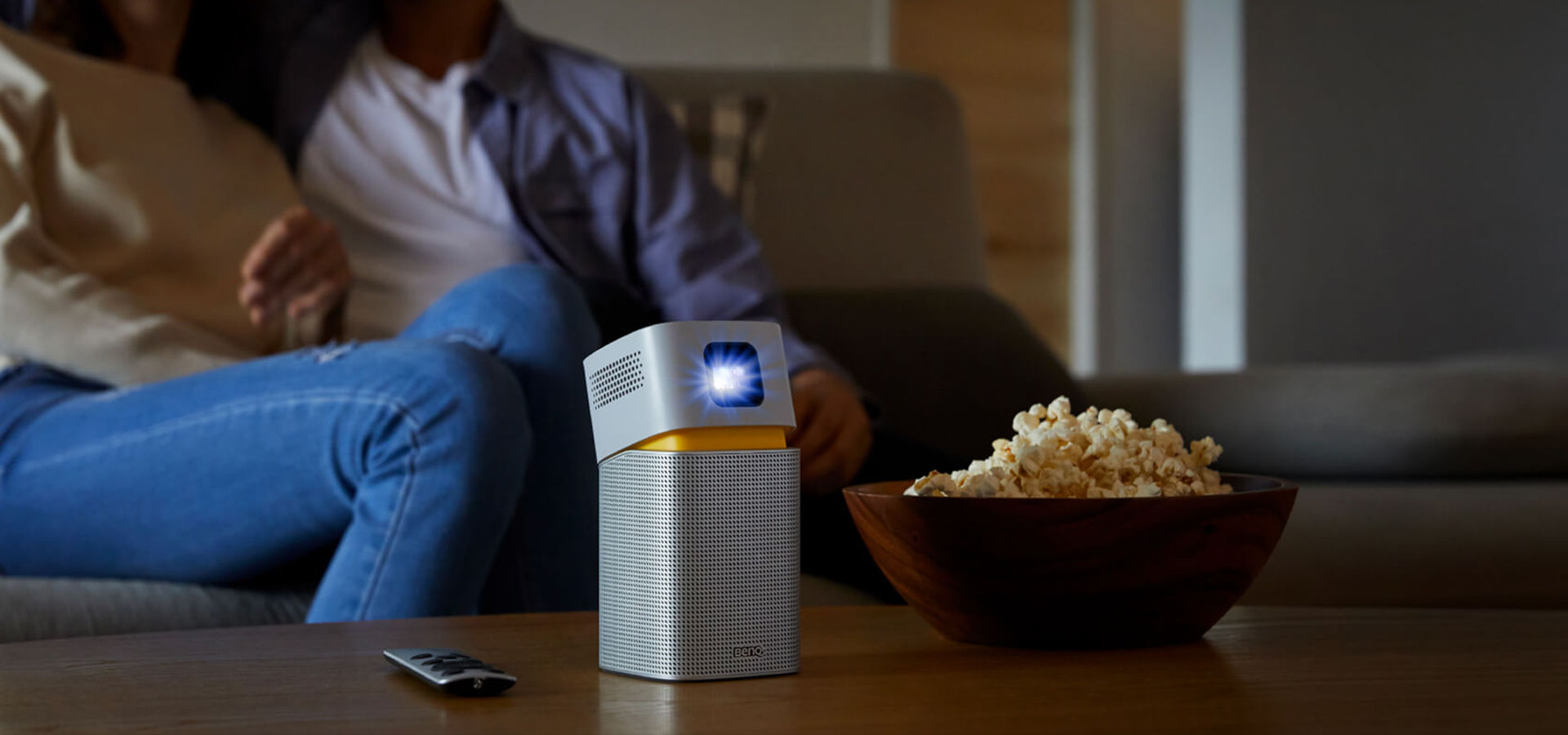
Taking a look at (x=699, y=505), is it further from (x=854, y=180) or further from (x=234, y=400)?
(x=854, y=180)

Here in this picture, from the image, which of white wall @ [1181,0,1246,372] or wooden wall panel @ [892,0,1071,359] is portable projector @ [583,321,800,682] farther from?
wooden wall panel @ [892,0,1071,359]

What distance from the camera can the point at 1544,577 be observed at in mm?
1144

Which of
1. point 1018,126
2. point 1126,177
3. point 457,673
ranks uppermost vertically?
point 1018,126

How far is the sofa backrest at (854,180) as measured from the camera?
1723mm

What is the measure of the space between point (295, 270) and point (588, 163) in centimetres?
40

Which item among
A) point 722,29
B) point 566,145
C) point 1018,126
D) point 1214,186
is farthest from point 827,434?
point 1018,126

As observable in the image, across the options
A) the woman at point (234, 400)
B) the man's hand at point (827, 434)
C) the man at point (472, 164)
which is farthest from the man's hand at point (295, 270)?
the man's hand at point (827, 434)

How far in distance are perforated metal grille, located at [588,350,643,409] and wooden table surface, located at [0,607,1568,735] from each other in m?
0.11

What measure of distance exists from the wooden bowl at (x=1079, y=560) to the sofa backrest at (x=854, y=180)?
1.12m

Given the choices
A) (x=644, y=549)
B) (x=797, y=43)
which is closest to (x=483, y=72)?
(x=644, y=549)

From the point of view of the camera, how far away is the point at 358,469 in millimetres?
915

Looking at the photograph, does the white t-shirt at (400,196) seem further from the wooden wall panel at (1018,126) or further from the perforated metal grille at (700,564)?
the wooden wall panel at (1018,126)

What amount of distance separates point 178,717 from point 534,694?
0.12m

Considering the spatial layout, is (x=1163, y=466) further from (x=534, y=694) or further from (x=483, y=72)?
(x=483, y=72)
